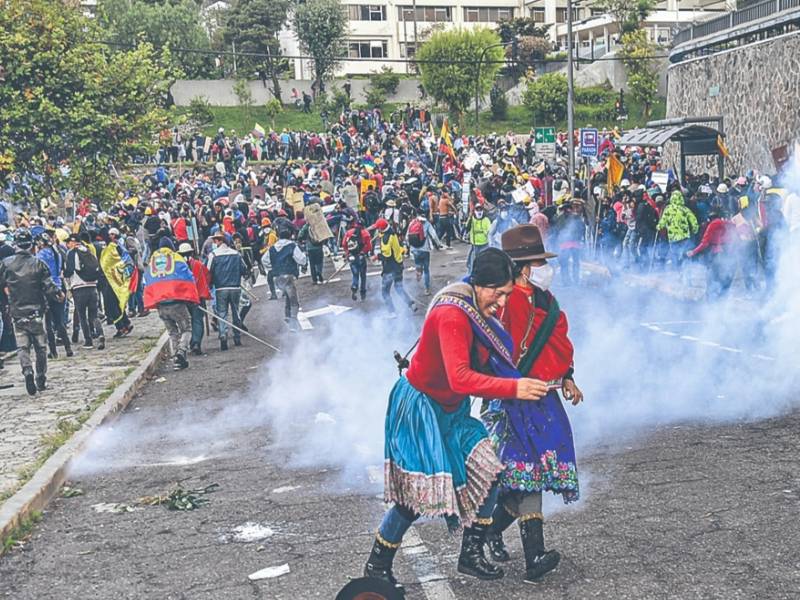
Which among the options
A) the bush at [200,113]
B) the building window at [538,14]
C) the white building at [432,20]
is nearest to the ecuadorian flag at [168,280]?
the bush at [200,113]

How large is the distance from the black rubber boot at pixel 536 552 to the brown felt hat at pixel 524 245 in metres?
1.35

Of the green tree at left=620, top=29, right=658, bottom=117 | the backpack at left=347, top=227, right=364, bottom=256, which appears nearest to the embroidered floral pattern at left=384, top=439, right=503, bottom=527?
the backpack at left=347, top=227, right=364, bottom=256

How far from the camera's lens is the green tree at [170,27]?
69812 millimetres

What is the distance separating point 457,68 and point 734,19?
32579mm

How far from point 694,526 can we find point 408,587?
181 centimetres

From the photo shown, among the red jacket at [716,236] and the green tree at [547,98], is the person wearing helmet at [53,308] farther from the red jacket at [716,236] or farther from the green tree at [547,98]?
the green tree at [547,98]

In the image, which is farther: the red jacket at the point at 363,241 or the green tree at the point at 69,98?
the green tree at the point at 69,98

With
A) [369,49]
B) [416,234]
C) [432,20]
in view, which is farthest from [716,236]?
[432,20]

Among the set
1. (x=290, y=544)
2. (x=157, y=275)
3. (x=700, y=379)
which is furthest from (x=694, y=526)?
(x=157, y=275)

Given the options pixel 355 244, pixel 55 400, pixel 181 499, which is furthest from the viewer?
pixel 355 244

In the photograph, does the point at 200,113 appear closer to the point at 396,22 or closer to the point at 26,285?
the point at 396,22

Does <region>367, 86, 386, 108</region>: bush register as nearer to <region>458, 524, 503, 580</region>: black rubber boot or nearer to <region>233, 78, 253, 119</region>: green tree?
<region>233, 78, 253, 119</region>: green tree

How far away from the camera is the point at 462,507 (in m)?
5.25

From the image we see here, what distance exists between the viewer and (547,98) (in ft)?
205
